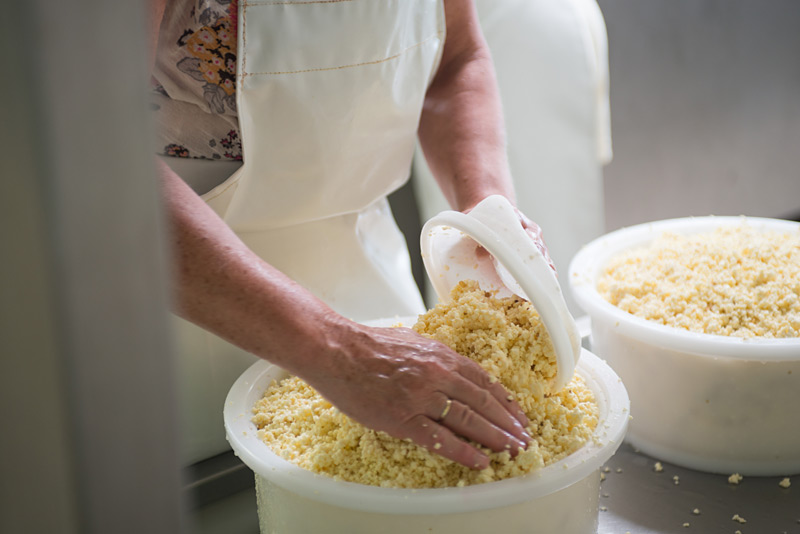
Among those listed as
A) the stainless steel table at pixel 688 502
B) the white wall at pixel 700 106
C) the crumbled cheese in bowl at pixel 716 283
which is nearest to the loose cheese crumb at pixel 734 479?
the stainless steel table at pixel 688 502

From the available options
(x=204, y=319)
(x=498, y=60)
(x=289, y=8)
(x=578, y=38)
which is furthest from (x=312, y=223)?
(x=578, y=38)

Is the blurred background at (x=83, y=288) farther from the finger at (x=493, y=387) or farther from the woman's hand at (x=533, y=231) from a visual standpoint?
the woman's hand at (x=533, y=231)

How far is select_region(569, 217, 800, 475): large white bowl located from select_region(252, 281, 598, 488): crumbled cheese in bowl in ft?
0.45

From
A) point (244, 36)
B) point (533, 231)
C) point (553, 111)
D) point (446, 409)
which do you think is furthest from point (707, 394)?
point (553, 111)

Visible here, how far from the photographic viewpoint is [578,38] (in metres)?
1.78

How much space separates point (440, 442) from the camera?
0.63m

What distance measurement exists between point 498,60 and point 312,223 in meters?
0.90

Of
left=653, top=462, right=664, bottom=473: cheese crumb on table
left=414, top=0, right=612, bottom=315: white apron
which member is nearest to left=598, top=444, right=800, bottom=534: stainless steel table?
left=653, top=462, right=664, bottom=473: cheese crumb on table

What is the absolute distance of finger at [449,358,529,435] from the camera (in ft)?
2.19

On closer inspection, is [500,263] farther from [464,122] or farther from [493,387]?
[464,122]

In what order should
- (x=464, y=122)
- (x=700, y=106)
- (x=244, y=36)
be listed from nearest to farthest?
(x=244, y=36) < (x=464, y=122) < (x=700, y=106)

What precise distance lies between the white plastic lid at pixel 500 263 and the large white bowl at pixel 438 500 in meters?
0.09

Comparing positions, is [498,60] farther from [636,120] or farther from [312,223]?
[636,120]

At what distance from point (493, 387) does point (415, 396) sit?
0.08 meters
